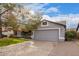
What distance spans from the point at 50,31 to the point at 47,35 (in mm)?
75

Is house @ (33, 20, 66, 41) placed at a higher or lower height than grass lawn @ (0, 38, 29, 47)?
higher

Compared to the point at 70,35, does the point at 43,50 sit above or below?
below

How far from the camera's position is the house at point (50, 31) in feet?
10.5

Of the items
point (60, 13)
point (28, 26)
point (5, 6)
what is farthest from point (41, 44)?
point (5, 6)

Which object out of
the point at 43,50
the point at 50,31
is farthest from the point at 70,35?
Result: the point at 43,50

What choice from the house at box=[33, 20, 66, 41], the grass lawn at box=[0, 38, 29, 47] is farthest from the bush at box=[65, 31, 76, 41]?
the grass lawn at box=[0, 38, 29, 47]

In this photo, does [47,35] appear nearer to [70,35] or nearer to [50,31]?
[50,31]

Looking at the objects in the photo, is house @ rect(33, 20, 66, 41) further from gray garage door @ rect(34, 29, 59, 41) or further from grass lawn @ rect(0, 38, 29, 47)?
grass lawn @ rect(0, 38, 29, 47)

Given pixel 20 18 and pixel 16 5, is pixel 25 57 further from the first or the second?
pixel 16 5

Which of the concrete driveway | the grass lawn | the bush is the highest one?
the bush

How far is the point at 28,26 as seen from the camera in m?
3.26

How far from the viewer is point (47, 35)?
3.22 meters

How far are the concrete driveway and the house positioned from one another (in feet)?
0.25

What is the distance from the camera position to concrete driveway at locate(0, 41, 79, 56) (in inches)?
126
